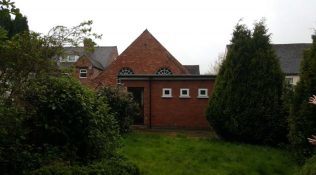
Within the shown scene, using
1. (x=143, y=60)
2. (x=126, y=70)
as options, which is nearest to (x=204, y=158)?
(x=126, y=70)

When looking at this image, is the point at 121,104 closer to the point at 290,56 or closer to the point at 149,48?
the point at 149,48

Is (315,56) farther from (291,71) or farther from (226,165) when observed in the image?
(291,71)

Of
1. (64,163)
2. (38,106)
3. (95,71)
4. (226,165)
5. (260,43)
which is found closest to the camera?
(64,163)

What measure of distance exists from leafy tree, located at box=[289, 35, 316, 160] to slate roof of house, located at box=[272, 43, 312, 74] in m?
31.8

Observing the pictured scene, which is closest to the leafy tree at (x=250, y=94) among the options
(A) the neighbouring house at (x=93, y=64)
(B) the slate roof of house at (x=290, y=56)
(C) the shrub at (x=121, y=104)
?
(C) the shrub at (x=121, y=104)

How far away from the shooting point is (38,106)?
8.69 metres

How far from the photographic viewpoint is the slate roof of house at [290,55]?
146 ft

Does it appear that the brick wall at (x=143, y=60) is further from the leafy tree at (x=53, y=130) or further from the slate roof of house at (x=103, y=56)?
the leafy tree at (x=53, y=130)

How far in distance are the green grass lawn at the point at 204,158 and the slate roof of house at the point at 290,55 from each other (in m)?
30.7

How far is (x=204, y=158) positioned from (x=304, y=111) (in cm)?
309

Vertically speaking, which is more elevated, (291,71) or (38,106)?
(291,71)

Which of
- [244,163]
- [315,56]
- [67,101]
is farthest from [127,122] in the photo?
[67,101]

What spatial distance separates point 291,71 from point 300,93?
32.7 meters

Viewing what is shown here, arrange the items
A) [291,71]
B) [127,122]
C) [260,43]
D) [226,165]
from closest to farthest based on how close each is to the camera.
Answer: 1. [226,165]
2. [260,43]
3. [127,122]
4. [291,71]
